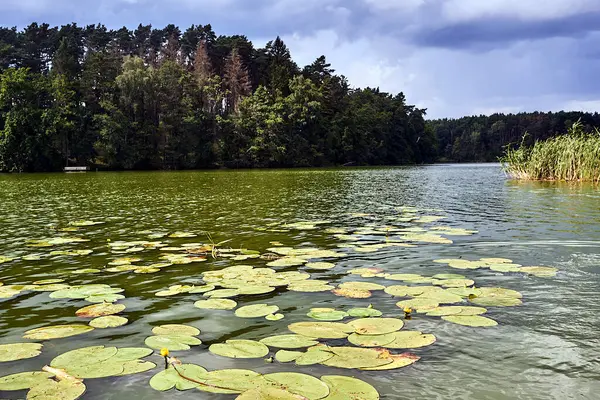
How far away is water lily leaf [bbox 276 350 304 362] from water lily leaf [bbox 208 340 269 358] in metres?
0.10

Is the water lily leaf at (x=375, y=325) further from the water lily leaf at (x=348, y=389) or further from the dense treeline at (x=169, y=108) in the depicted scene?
the dense treeline at (x=169, y=108)

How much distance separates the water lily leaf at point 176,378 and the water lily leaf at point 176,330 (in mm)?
667

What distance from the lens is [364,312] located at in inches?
163

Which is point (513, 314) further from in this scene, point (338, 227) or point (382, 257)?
point (338, 227)

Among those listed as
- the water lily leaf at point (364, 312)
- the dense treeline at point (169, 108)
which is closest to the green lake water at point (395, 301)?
the water lily leaf at point (364, 312)

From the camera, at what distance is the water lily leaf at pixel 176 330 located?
375cm

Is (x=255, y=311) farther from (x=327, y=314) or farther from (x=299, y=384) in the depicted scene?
(x=299, y=384)

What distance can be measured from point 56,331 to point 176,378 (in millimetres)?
1537

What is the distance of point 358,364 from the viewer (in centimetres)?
306

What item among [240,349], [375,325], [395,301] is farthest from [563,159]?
[240,349]

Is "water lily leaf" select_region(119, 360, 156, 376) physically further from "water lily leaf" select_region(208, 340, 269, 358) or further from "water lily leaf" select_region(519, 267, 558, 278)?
"water lily leaf" select_region(519, 267, 558, 278)

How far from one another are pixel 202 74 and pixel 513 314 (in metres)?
73.9

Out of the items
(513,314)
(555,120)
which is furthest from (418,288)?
(555,120)

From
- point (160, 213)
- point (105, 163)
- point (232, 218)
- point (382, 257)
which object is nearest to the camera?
point (382, 257)
